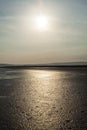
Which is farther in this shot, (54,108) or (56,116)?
(54,108)

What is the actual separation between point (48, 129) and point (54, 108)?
4.90 metres

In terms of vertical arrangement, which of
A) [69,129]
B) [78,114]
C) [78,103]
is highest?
[78,103]

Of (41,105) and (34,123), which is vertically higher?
(41,105)

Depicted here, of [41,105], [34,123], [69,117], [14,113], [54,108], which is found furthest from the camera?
[41,105]

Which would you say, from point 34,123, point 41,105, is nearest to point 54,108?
point 41,105

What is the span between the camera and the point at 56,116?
15.1 m

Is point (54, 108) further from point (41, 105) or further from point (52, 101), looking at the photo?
point (52, 101)

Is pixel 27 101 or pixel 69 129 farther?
pixel 27 101

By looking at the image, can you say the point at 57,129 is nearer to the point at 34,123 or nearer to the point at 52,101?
the point at 34,123

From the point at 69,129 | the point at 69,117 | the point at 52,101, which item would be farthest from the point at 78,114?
the point at 52,101

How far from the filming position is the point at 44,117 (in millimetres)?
14914

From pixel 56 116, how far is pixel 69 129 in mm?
2645

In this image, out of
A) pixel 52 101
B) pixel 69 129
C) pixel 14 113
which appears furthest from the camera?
pixel 52 101

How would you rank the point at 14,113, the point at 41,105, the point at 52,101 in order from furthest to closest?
1. the point at 52,101
2. the point at 41,105
3. the point at 14,113
